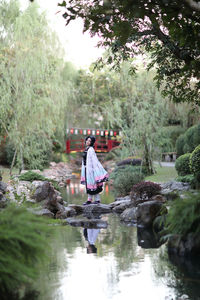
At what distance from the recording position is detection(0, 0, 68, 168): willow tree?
17.2 metres

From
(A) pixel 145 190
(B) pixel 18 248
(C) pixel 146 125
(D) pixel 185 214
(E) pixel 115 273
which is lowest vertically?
(E) pixel 115 273

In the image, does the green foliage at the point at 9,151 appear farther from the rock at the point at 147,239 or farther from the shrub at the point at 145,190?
the rock at the point at 147,239

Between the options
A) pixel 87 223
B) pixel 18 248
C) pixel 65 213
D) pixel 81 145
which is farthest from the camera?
pixel 81 145

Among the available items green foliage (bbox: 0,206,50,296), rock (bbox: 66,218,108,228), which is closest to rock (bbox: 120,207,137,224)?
rock (bbox: 66,218,108,228)

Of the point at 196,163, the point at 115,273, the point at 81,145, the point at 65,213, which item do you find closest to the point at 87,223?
the point at 65,213

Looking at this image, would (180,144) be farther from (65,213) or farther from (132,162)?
(65,213)

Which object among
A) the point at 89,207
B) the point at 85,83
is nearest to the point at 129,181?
the point at 89,207

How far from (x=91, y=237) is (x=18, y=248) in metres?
3.22

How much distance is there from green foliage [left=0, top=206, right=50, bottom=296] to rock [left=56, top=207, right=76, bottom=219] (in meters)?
4.79

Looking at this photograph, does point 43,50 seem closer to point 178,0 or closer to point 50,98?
point 50,98

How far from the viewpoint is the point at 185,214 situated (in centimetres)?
475

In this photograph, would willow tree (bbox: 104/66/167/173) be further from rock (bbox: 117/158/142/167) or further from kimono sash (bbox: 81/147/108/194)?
kimono sash (bbox: 81/147/108/194)

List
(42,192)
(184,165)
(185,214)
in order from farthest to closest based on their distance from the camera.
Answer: (184,165)
(42,192)
(185,214)

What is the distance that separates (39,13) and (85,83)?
11.0m
